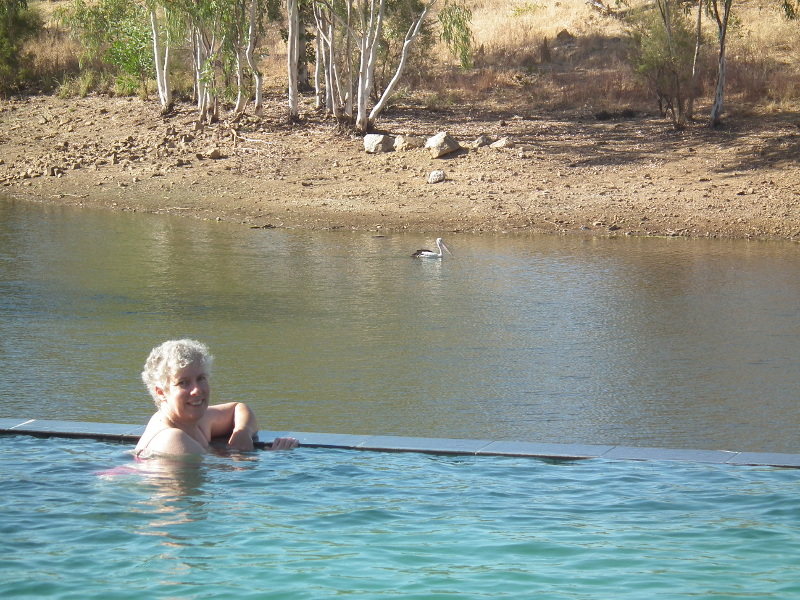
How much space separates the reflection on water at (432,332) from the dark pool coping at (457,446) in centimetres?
98

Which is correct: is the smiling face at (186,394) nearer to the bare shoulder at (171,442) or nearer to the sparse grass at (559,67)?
the bare shoulder at (171,442)

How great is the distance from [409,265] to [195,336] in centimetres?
588

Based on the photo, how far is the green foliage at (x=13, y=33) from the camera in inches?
1421

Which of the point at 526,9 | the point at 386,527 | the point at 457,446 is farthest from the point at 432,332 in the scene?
the point at 526,9

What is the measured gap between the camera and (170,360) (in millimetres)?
6125

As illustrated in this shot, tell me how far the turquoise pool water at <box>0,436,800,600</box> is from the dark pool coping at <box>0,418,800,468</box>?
0.09 meters

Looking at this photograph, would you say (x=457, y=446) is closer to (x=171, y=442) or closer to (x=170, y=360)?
(x=171, y=442)

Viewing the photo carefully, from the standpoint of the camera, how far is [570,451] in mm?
6680

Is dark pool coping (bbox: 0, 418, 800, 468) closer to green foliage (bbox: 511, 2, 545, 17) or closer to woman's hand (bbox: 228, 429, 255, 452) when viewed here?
woman's hand (bbox: 228, 429, 255, 452)

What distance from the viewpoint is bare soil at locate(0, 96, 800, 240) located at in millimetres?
21641

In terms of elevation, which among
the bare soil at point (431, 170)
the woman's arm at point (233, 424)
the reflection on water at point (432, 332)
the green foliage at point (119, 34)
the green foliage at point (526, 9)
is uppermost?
the green foliage at point (526, 9)

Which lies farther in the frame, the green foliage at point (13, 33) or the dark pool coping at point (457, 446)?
the green foliage at point (13, 33)

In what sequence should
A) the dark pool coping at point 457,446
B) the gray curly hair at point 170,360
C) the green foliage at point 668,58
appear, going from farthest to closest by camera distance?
1. the green foliage at point 668,58
2. the dark pool coping at point 457,446
3. the gray curly hair at point 170,360

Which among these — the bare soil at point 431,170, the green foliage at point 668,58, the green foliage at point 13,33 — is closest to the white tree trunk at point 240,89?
the bare soil at point 431,170
